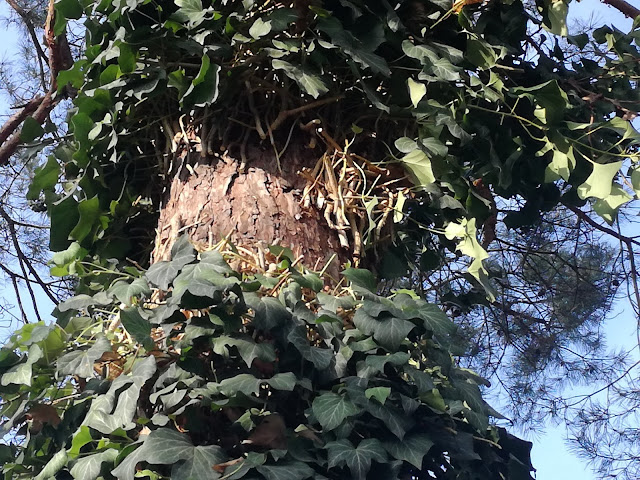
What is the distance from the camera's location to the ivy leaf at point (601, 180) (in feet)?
5.52

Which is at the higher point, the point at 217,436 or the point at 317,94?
the point at 317,94

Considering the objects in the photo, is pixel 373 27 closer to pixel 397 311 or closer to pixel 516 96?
pixel 516 96

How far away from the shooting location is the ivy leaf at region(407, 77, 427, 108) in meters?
1.62

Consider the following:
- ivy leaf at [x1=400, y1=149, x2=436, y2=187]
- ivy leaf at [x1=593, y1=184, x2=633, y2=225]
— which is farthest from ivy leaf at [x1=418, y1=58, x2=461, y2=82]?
ivy leaf at [x1=593, y1=184, x2=633, y2=225]

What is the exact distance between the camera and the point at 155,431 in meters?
1.31

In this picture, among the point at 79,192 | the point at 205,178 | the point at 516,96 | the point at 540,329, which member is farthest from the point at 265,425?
the point at 540,329

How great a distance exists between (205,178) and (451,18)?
659 mm

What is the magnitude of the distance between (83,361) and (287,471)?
1.44ft

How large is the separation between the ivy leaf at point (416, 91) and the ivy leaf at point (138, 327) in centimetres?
70

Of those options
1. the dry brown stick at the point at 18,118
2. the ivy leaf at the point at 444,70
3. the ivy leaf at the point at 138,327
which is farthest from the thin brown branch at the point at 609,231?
the dry brown stick at the point at 18,118

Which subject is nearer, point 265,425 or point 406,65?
point 265,425

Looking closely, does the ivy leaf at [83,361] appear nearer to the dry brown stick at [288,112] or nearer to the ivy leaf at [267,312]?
the ivy leaf at [267,312]

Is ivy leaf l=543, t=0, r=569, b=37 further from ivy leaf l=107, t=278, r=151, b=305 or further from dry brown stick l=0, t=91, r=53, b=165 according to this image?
dry brown stick l=0, t=91, r=53, b=165

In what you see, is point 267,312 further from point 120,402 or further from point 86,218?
point 86,218
